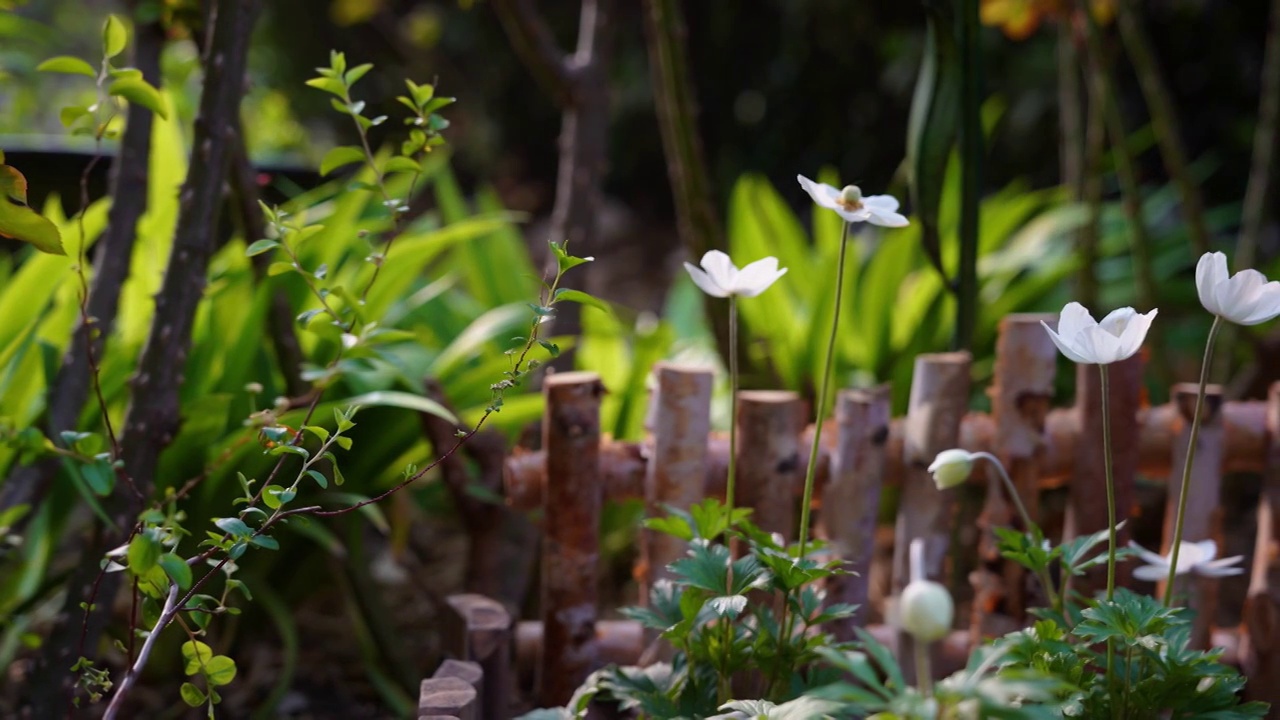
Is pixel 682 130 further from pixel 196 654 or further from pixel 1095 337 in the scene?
pixel 196 654

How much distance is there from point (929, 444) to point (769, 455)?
200 millimetres

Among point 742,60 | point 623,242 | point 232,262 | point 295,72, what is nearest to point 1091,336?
point 232,262

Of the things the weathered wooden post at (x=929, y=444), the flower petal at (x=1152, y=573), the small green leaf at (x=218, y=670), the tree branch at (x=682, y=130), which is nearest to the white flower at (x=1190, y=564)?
the flower petal at (x=1152, y=573)

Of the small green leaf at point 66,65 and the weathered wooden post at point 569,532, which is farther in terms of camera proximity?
the weathered wooden post at point 569,532

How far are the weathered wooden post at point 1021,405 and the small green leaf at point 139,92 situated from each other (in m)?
0.92

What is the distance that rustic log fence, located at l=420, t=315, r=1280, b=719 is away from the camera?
1.20m

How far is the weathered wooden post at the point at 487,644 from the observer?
3.62 feet

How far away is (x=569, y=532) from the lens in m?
1.22

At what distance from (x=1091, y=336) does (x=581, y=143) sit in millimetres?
1089

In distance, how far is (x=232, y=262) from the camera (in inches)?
62.8

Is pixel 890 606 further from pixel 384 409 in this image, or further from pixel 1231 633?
pixel 384 409

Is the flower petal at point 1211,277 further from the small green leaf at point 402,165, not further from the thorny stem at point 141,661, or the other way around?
the thorny stem at point 141,661

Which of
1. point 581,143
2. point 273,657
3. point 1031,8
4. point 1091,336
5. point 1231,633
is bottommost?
point 273,657

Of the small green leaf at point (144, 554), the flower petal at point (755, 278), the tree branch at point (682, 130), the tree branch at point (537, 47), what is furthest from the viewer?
Answer: the tree branch at point (537, 47)
